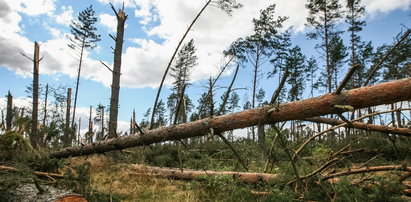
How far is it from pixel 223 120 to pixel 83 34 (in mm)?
26157

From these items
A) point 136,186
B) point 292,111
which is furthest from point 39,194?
point 292,111

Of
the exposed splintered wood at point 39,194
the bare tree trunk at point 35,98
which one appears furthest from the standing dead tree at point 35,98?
the exposed splintered wood at point 39,194

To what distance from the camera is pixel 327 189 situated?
3.19m

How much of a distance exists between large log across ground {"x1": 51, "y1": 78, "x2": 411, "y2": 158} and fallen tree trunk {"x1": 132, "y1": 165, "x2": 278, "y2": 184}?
4.70 feet

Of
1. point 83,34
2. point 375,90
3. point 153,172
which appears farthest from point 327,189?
point 83,34

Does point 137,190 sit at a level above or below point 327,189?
below

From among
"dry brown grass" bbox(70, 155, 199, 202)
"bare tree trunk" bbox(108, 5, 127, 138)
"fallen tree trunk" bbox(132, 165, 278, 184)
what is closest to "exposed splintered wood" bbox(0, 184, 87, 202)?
"dry brown grass" bbox(70, 155, 199, 202)

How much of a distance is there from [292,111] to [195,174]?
3142 millimetres

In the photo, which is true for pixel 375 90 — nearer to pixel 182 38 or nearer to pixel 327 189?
pixel 327 189

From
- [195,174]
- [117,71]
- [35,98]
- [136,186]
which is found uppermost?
[117,71]

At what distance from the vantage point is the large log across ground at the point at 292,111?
8.05ft

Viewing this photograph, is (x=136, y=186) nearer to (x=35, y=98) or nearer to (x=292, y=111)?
(x=292, y=111)

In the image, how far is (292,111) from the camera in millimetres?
2916

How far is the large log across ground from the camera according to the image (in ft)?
8.05
